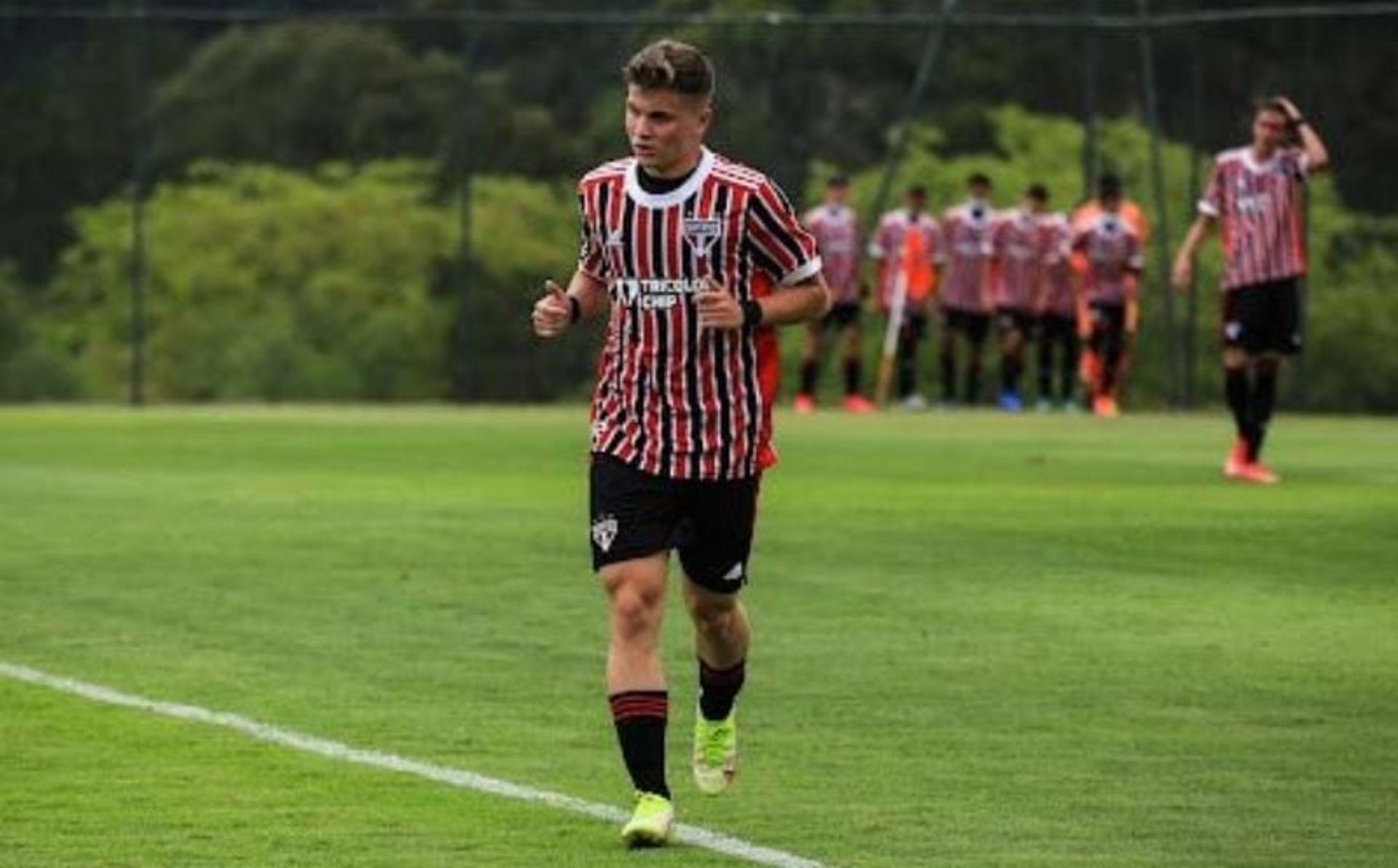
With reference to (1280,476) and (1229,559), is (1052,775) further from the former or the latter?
(1280,476)

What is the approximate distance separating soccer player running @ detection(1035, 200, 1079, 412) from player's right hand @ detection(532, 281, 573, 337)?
35460mm

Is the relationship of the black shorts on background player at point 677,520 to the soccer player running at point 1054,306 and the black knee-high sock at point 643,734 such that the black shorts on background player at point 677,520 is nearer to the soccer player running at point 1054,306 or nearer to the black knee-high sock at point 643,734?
the black knee-high sock at point 643,734

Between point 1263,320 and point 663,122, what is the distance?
1624 cm

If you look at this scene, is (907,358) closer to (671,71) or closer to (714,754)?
(714,754)

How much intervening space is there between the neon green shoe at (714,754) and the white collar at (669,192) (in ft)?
4.62

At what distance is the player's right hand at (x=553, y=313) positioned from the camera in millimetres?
10922

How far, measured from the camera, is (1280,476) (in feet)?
92.0

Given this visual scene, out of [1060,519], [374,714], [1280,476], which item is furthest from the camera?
[1280,476]

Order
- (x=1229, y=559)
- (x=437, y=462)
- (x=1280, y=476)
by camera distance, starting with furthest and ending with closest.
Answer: (x=437, y=462), (x=1280, y=476), (x=1229, y=559)

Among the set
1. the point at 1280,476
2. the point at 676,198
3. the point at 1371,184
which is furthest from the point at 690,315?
the point at 1371,184

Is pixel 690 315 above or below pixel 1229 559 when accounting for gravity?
above

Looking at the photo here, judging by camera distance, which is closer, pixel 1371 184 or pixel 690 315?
pixel 690 315

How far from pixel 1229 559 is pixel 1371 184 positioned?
81.6ft

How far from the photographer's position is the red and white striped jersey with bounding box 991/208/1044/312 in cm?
4684
